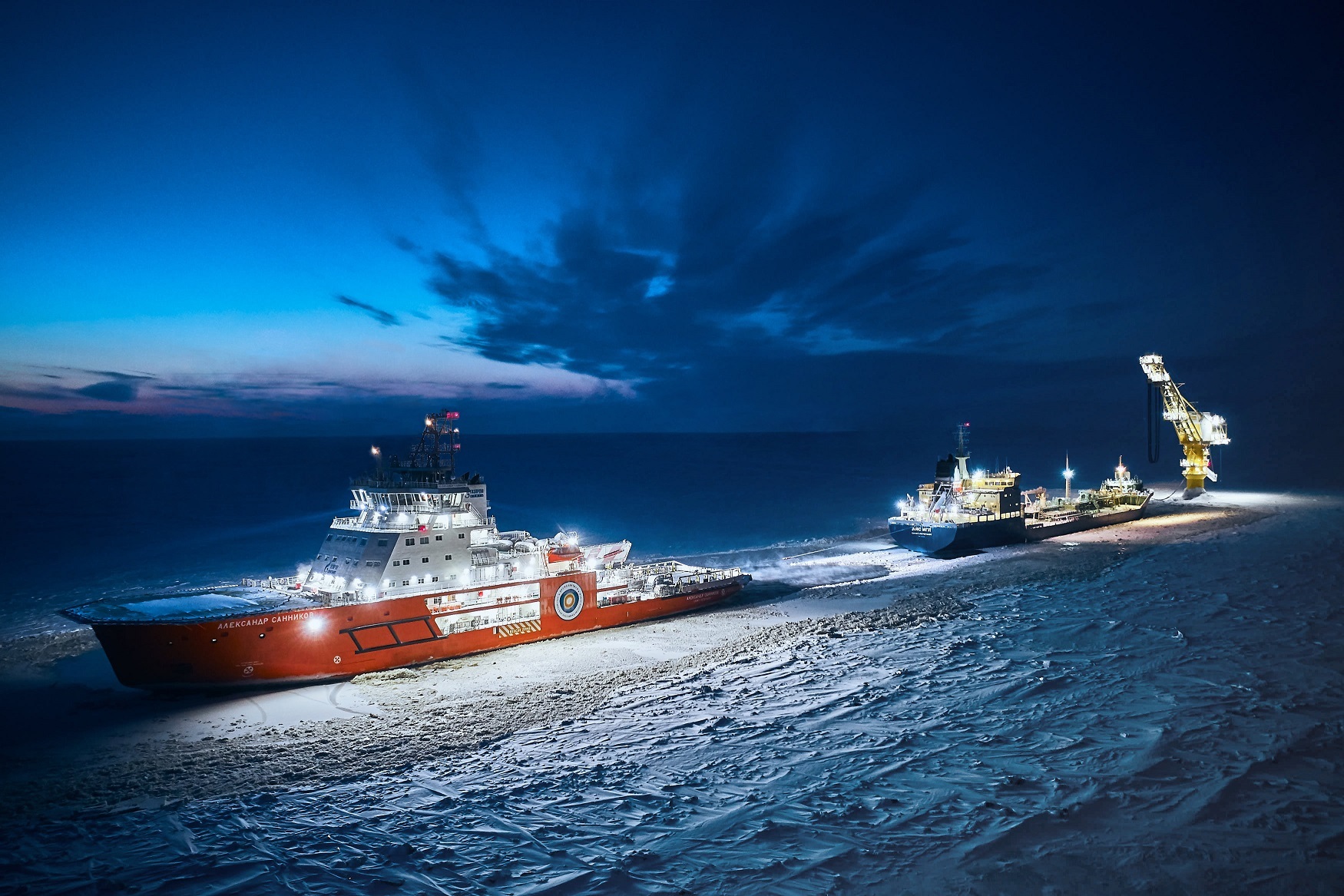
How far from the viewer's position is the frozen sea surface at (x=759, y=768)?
9.75 meters

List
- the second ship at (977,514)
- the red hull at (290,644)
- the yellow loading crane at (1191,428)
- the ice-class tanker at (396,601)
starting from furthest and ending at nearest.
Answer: the yellow loading crane at (1191,428)
the second ship at (977,514)
the ice-class tanker at (396,601)
the red hull at (290,644)

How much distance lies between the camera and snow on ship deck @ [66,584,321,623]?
18.4m

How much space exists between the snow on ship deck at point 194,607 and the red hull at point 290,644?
0.86 ft

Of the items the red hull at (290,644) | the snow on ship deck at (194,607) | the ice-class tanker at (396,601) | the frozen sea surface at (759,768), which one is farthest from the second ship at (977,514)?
the snow on ship deck at (194,607)

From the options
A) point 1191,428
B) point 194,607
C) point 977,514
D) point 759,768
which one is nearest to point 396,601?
point 194,607

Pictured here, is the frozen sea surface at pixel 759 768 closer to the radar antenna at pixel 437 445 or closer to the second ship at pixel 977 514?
the radar antenna at pixel 437 445

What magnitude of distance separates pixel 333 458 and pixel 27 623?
162 metres

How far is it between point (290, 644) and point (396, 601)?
3.02 m

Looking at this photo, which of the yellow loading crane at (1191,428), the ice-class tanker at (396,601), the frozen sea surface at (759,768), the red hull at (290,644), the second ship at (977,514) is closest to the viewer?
the frozen sea surface at (759,768)

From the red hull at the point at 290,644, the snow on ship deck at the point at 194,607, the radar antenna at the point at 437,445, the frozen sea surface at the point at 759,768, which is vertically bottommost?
the frozen sea surface at the point at 759,768

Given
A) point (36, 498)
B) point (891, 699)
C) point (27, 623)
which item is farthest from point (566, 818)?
point (36, 498)

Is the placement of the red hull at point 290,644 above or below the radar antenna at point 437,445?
below

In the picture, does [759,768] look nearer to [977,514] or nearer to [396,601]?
[396,601]

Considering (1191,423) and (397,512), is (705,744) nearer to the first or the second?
(397,512)
